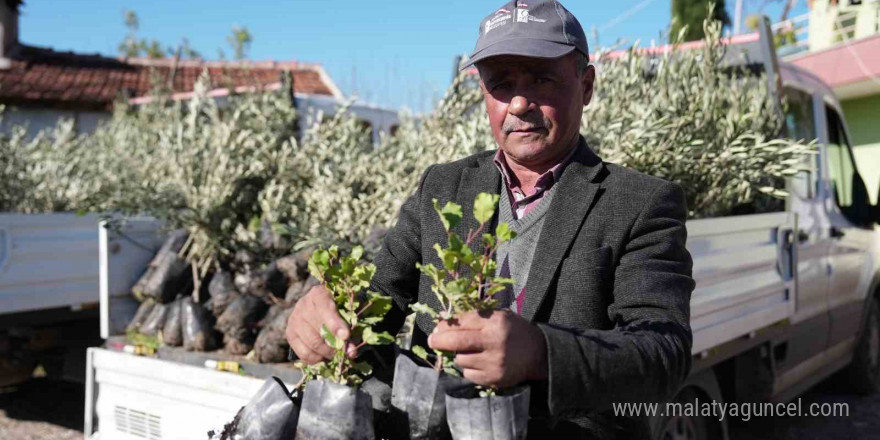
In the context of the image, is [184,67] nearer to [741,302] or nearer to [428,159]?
[428,159]

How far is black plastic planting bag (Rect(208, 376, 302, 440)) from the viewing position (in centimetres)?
143

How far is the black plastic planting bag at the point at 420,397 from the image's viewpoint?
134 cm

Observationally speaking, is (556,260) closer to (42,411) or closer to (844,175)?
(844,175)

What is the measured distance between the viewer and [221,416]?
296cm

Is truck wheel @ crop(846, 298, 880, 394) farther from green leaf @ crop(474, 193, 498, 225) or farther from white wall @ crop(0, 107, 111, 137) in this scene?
white wall @ crop(0, 107, 111, 137)

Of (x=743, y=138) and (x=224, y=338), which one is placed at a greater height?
(x=743, y=138)

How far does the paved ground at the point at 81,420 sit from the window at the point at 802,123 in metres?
1.63

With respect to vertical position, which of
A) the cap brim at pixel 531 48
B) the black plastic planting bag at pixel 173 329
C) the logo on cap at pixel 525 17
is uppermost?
the logo on cap at pixel 525 17

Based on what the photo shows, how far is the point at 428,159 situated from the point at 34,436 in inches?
142

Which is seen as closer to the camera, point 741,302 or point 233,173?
point 741,302

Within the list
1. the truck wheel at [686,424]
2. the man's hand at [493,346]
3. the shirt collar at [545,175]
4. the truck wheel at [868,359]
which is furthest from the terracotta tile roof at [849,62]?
the man's hand at [493,346]

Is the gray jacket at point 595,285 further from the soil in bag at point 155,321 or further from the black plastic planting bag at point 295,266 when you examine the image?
the soil in bag at point 155,321

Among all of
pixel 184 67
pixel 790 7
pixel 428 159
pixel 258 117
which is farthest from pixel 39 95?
pixel 790 7

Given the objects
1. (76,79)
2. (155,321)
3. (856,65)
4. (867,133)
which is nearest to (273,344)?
(155,321)
